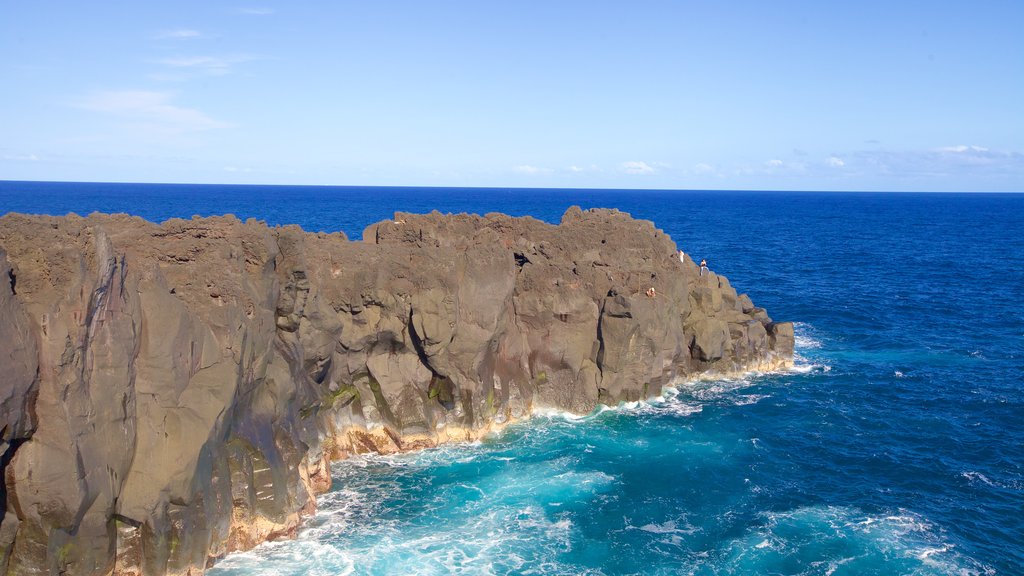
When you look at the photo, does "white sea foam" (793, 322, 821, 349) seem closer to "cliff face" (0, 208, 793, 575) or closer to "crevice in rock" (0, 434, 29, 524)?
"cliff face" (0, 208, 793, 575)

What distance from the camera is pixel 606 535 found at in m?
33.2

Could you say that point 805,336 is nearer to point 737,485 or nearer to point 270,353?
point 737,485

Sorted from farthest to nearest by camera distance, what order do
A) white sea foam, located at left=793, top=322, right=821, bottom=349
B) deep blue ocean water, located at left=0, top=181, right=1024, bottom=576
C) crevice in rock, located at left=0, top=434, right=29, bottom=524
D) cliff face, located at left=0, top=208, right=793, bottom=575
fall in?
white sea foam, located at left=793, top=322, right=821, bottom=349 → deep blue ocean water, located at left=0, top=181, right=1024, bottom=576 → cliff face, located at left=0, top=208, right=793, bottom=575 → crevice in rock, located at left=0, top=434, right=29, bottom=524

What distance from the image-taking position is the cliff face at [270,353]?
945 inches

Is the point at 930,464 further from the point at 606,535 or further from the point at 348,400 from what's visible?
the point at 348,400

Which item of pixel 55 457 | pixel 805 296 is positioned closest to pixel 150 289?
pixel 55 457

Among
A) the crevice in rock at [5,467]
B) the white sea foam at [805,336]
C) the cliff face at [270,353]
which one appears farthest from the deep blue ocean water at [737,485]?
the crevice in rock at [5,467]

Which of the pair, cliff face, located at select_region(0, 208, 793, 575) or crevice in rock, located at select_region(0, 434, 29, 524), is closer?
crevice in rock, located at select_region(0, 434, 29, 524)

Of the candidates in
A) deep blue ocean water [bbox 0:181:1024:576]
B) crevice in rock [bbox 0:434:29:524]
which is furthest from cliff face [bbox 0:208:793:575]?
deep blue ocean water [bbox 0:181:1024:576]

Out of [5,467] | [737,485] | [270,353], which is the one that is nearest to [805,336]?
[737,485]

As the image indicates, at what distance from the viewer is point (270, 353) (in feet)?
110

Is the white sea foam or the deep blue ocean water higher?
the white sea foam

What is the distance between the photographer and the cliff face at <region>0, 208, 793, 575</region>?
24.0 meters

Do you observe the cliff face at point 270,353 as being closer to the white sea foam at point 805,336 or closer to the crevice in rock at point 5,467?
the crevice in rock at point 5,467
